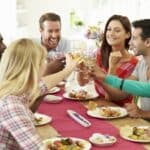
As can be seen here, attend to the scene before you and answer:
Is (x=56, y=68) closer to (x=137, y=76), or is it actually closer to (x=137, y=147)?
(x=137, y=76)

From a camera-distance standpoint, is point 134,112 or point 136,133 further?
point 134,112

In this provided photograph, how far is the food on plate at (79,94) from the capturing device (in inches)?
95.9

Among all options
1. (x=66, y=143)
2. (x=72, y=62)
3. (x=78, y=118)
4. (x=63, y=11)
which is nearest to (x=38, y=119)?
(x=78, y=118)

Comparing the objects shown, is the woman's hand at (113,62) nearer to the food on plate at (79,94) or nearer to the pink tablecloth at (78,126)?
the food on plate at (79,94)

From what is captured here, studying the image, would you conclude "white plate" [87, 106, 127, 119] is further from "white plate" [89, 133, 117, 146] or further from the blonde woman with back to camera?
the blonde woman with back to camera

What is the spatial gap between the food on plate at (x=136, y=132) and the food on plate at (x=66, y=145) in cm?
24

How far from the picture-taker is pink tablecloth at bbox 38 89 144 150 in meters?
1.66

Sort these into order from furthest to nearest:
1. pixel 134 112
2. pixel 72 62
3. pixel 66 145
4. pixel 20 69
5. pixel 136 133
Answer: pixel 72 62 → pixel 134 112 → pixel 136 133 → pixel 66 145 → pixel 20 69

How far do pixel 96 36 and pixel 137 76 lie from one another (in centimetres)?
230

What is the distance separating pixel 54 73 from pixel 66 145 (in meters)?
1.04

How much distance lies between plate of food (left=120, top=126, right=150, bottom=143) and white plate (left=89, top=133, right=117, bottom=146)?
0.08m

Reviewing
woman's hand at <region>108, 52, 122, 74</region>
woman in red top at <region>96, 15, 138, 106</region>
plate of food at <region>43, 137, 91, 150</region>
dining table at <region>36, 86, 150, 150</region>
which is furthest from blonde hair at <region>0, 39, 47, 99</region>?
woman's hand at <region>108, 52, 122, 74</region>

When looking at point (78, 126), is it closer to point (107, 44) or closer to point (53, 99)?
point (53, 99)

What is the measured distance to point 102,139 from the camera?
1673 mm
